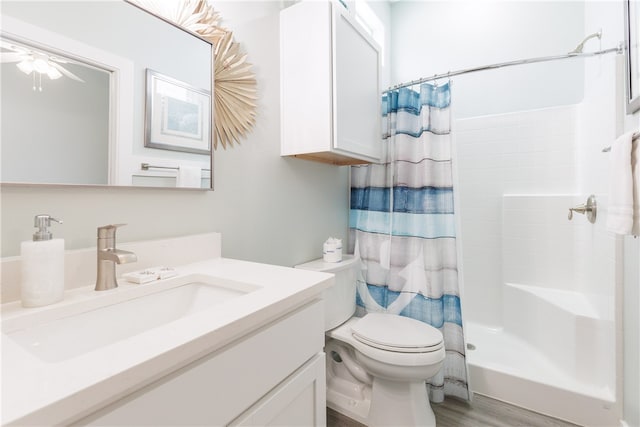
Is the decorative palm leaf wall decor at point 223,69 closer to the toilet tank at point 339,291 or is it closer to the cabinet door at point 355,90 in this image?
the cabinet door at point 355,90

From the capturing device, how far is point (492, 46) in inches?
88.6

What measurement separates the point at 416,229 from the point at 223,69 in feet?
4.11

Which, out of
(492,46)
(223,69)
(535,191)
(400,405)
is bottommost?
(400,405)

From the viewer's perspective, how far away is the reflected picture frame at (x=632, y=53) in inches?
43.0

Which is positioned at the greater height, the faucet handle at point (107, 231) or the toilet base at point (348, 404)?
the faucet handle at point (107, 231)

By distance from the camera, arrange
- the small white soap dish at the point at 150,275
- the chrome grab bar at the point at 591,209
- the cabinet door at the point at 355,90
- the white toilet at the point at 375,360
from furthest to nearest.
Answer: the chrome grab bar at the point at 591,209
the cabinet door at the point at 355,90
the white toilet at the point at 375,360
the small white soap dish at the point at 150,275

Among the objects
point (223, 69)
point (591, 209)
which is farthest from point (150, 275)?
point (591, 209)

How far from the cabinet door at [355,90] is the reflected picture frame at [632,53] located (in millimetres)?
1039

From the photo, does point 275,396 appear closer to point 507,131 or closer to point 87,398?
point 87,398

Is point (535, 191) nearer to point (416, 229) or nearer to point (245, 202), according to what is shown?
point (416, 229)

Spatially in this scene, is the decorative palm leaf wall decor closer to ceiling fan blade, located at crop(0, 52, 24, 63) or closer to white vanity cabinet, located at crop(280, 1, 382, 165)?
white vanity cabinet, located at crop(280, 1, 382, 165)

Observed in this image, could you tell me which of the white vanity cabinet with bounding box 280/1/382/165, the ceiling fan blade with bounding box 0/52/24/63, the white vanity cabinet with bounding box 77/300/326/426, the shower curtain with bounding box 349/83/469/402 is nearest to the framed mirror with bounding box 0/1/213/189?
the ceiling fan blade with bounding box 0/52/24/63

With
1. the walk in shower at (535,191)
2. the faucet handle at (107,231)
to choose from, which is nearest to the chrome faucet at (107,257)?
the faucet handle at (107,231)

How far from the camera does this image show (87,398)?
358 mm
